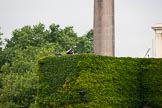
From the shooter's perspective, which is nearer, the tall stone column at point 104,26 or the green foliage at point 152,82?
the green foliage at point 152,82

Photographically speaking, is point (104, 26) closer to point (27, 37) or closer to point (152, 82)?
point (152, 82)

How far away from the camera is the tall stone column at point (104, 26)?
3462cm

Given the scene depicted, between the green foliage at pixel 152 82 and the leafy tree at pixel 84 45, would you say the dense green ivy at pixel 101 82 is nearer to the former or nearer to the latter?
the green foliage at pixel 152 82

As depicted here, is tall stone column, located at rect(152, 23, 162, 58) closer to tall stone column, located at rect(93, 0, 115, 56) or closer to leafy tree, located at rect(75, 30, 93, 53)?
tall stone column, located at rect(93, 0, 115, 56)

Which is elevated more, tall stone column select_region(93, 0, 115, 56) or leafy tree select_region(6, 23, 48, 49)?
leafy tree select_region(6, 23, 48, 49)

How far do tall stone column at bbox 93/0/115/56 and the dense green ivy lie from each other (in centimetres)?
517

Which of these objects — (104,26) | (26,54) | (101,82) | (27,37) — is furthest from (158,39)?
(27,37)

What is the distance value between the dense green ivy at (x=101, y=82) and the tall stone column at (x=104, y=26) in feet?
17.0

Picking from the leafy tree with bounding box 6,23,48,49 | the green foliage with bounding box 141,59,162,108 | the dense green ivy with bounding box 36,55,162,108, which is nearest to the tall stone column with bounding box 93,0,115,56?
the dense green ivy with bounding box 36,55,162,108

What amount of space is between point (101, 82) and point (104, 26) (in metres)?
7.14

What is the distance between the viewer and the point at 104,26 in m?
34.7

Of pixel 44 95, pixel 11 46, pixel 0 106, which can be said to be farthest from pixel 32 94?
pixel 44 95

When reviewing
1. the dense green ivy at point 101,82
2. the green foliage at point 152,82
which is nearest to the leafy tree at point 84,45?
the dense green ivy at point 101,82

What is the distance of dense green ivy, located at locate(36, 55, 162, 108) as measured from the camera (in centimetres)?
2794
